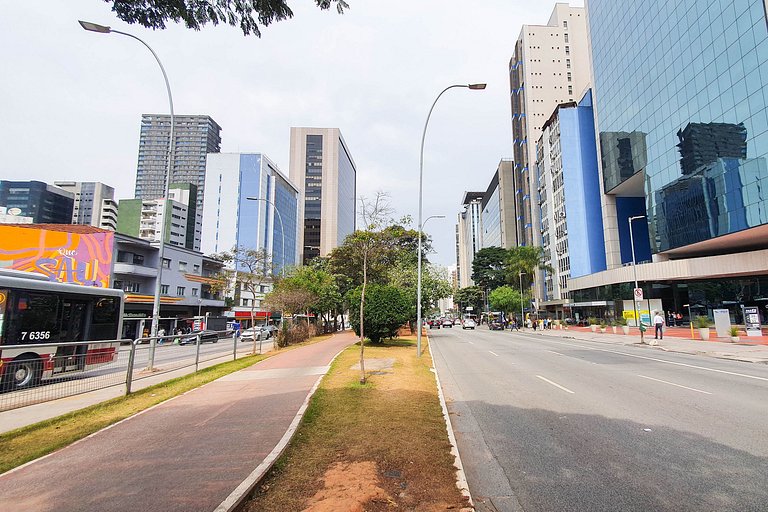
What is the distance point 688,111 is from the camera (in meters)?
42.2

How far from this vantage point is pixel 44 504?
4246 millimetres

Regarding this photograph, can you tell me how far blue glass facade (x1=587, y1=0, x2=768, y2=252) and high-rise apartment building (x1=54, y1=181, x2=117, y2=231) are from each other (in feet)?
396

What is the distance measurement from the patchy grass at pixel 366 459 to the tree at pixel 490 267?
85659mm

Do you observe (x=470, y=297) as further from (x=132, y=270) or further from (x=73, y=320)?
(x=73, y=320)

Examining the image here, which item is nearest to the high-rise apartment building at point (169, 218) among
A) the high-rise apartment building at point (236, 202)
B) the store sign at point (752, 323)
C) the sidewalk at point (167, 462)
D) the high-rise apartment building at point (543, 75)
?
the high-rise apartment building at point (236, 202)

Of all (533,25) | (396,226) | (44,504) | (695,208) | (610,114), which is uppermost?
(533,25)

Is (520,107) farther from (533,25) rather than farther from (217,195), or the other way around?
(217,195)

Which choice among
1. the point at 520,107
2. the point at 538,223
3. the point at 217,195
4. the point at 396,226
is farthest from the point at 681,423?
the point at 217,195

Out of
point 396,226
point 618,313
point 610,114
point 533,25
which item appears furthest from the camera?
point 533,25

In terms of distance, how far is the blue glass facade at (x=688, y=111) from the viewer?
115 feet

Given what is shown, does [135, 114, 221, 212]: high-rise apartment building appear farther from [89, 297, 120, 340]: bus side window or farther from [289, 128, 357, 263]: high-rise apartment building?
[89, 297, 120, 340]: bus side window

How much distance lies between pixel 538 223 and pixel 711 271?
4252 centimetres

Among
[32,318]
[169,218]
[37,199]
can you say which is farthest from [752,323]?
[37,199]

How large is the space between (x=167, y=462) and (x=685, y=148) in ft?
169
